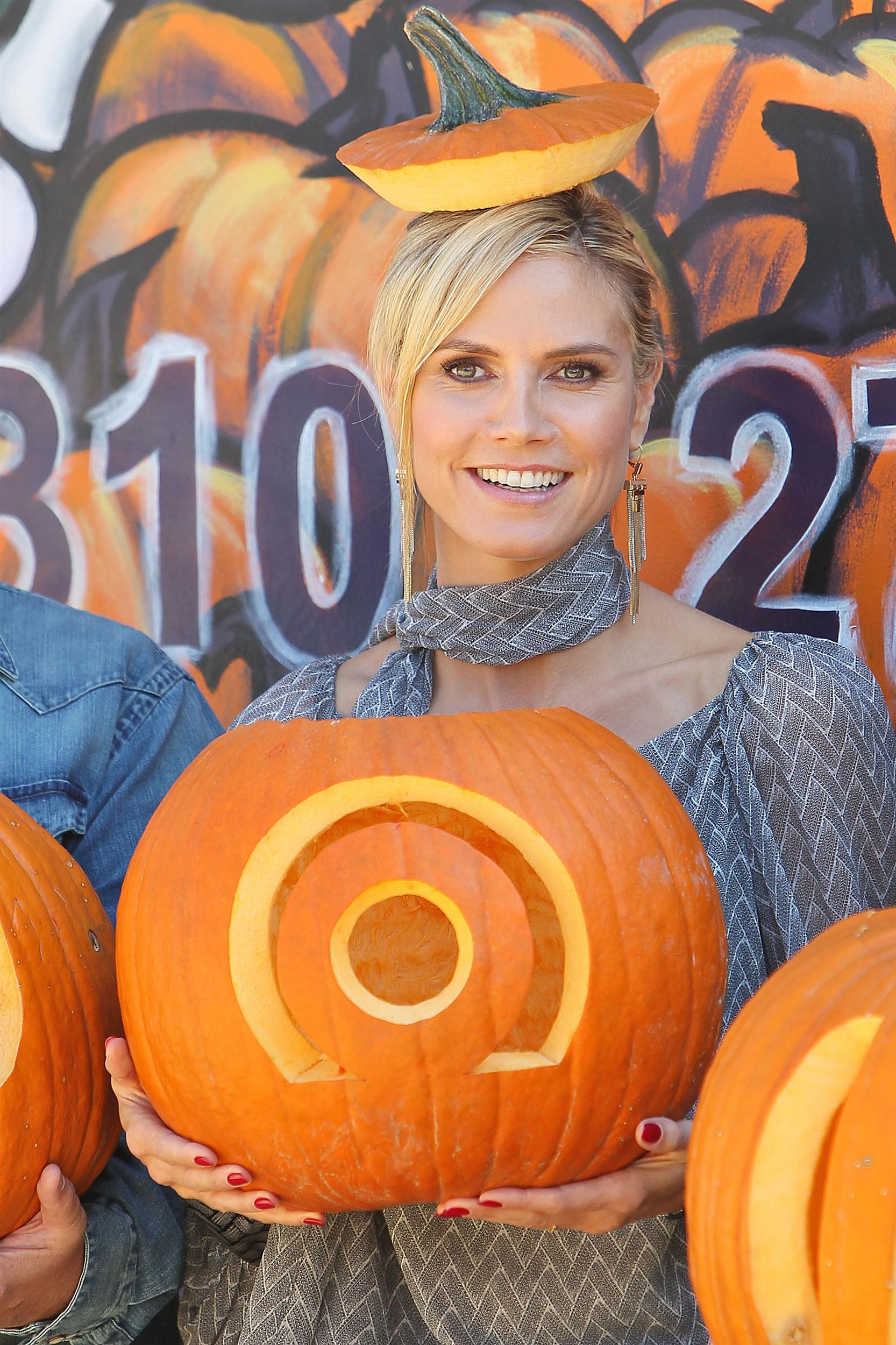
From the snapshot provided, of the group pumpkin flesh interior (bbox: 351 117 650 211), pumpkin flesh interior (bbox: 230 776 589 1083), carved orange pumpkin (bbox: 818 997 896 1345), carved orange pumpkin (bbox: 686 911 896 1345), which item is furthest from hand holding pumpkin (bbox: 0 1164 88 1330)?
pumpkin flesh interior (bbox: 351 117 650 211)

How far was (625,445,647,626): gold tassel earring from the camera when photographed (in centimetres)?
238

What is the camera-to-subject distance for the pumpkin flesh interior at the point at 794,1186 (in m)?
1.25

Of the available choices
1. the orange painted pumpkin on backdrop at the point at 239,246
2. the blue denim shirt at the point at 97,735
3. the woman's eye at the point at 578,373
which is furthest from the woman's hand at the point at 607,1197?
the orange painted pumpkin on backdrop at the point at 239,246

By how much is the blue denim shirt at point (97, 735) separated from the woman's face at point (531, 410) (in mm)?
662

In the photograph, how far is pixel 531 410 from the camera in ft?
7.12

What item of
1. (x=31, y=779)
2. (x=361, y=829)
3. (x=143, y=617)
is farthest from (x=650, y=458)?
(x=361, y=829)

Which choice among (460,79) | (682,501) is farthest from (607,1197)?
(682,501)

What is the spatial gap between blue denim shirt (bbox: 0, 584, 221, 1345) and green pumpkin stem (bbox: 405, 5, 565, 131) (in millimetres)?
1086

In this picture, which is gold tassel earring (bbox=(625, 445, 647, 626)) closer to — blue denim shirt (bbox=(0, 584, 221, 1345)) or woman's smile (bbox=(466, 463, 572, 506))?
woman's smile (bbox=(466, 463, 572, 506))

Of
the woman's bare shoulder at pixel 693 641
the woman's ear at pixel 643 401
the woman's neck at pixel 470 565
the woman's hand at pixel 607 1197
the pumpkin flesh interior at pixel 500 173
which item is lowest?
the woman's hand at pixel 607 1197

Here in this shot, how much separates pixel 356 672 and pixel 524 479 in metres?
0.55

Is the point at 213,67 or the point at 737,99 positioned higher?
the point at 213,67

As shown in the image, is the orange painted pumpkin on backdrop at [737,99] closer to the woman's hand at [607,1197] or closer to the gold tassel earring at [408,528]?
the gold tassel earring at [408,528]

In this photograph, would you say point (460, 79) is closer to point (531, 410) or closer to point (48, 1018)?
point (531, 410)
